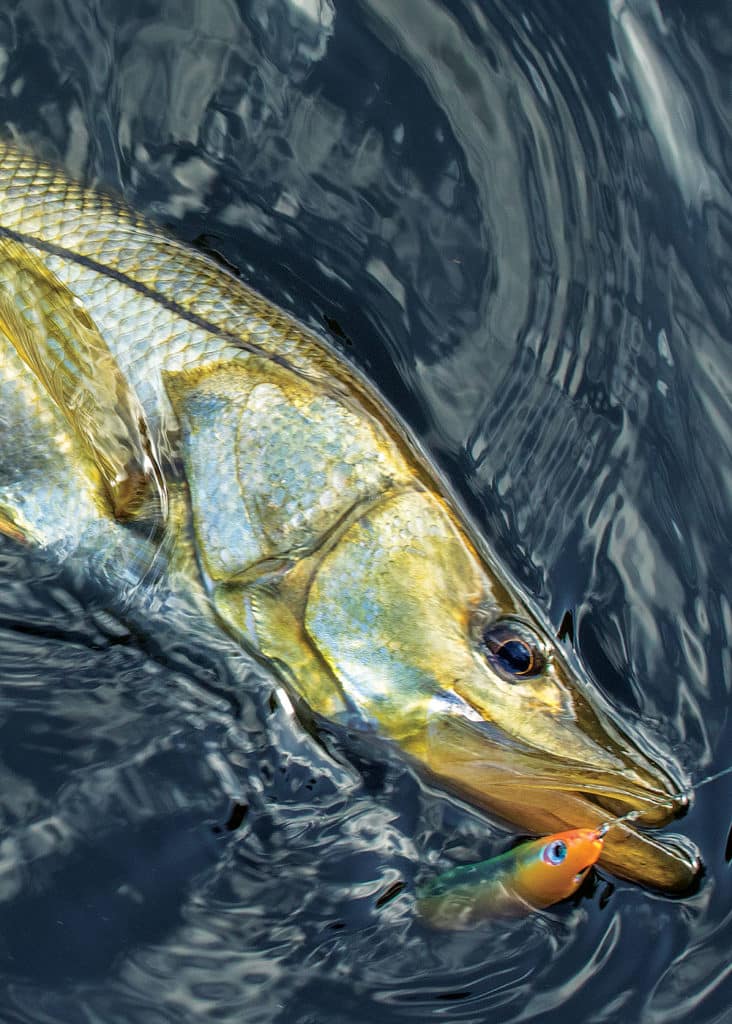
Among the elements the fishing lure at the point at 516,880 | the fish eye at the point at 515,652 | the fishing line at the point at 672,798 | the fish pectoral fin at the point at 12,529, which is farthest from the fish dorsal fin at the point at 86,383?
the fishing line at the point at 672,798

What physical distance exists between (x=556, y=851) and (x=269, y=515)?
1.08 m

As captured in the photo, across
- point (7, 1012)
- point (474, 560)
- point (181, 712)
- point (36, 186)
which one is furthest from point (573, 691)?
point (36, 186)

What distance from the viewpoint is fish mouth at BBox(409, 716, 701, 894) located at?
2713mm

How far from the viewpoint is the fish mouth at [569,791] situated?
8.90 ft

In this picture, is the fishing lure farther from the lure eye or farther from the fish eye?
the fish eye

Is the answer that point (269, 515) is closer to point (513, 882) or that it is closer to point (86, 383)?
point (86, 383)

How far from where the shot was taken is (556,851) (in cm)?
267

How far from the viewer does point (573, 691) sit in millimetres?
2848

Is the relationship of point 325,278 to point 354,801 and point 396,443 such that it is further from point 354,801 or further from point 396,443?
point 354,801

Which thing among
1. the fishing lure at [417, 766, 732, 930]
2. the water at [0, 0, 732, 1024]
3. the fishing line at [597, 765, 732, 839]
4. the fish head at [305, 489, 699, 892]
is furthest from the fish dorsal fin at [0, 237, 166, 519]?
the fishing line at [597, 765, 732, 839]

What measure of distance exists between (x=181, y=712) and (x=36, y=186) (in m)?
1.53

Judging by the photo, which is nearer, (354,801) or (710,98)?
(354,801)

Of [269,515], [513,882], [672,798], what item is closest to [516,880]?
[513,882]

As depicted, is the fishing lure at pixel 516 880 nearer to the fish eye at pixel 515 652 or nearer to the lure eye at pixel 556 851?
the lure eye at pixel 556 851
